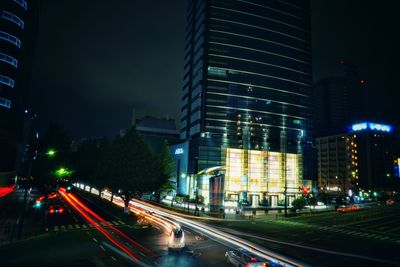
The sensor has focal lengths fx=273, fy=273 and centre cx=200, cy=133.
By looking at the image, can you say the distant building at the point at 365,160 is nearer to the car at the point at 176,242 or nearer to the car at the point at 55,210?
the car at the point at 55,210

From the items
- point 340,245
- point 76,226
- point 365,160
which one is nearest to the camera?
point 340,245

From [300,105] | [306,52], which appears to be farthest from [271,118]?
[306,52]

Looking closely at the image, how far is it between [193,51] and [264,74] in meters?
32.3

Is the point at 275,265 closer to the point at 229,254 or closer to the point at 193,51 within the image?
the point at 229,254

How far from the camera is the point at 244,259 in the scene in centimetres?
1869

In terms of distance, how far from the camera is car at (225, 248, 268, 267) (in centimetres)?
1742

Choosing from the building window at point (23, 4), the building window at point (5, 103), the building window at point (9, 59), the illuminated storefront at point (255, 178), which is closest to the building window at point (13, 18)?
the building window at point (23, 4)

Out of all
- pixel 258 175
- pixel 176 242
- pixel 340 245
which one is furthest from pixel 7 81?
pixel 258 175

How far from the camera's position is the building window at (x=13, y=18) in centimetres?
5847

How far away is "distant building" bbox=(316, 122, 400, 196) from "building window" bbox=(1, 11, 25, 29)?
535ft

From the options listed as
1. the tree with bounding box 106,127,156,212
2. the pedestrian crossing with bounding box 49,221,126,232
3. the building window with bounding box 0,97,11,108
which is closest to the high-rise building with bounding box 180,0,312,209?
the tree with bounding box 106,127,156,212

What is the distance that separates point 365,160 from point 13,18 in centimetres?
17007

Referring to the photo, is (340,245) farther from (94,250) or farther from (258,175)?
(258,175)

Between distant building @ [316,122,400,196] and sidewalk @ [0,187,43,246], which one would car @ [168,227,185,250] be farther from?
distant building @ [316,122,400,196]
